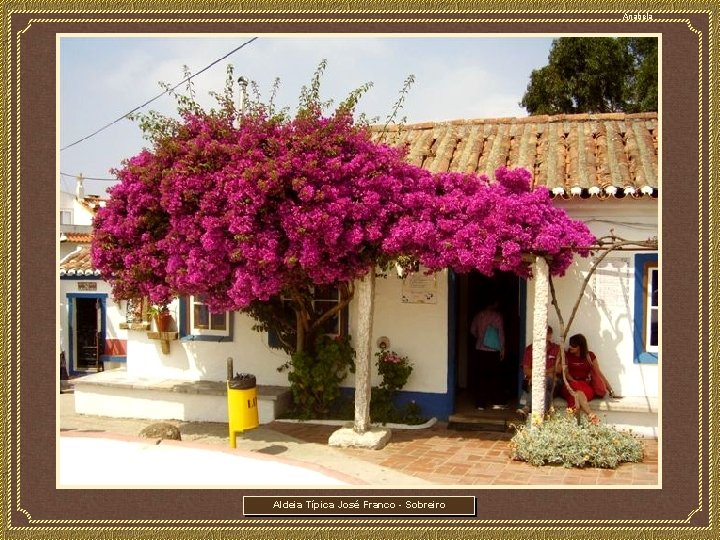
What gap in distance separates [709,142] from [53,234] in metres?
5.86

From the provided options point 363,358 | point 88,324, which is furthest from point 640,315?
point 88,324

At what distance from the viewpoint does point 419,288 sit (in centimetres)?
981

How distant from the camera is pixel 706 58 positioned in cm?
595

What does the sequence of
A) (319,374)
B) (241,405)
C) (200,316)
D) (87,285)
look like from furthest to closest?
1. (87,285)
2. (200,316)
3. (319,374)
4. (241,405)

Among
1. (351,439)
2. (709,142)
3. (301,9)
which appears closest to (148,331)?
(351,439)

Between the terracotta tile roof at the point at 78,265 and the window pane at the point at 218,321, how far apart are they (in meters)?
4.38

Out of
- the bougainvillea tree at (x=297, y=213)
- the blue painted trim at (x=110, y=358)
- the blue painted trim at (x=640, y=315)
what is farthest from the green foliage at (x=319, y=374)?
the blue painted trim at (x=110, y=358)

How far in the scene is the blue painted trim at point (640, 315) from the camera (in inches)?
355

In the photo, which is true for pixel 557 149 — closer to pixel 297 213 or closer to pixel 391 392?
pixel 391 392

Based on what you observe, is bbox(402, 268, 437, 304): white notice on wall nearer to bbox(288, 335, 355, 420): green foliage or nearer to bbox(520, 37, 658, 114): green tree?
bbox(288, 335, 355, 420): green foliage

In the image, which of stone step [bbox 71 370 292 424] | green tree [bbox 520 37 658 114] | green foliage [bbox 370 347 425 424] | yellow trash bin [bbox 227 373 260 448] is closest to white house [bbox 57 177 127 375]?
stone step [bbox 71 370 292 424]

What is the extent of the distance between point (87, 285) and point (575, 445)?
12.2 meters

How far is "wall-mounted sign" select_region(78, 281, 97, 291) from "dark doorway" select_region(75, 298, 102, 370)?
1.58ft

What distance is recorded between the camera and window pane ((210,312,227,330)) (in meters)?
10.9
